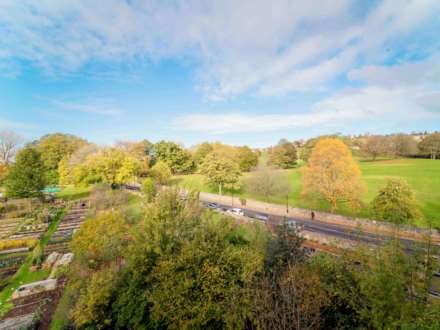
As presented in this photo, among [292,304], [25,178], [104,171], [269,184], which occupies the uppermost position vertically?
[104,171]

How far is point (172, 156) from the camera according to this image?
7700 cm

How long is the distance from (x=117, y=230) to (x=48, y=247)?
13815 millimetres

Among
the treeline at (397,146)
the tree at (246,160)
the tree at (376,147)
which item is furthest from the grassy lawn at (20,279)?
the tree at (376,147)

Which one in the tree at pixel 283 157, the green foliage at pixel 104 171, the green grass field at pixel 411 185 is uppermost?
the tree at pixel 283 157

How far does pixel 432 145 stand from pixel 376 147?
15522 mm

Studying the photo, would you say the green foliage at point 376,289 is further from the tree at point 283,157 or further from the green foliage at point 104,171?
the tree at point 283,157

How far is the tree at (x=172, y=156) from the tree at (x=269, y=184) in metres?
41.5

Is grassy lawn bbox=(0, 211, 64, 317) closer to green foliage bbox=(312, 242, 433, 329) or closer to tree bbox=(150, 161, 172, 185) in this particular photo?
green foliage bbox=(312, 242, 433, 329)

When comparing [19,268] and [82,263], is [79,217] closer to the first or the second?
[19,268]

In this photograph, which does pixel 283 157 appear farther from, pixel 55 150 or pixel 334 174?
pixel 55 150

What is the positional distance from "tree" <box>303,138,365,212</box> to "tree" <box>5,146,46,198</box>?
154 feet

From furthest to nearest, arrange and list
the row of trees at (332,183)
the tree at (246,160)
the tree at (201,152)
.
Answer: the tree at (201,152), the tree at (246,160), the row of trees at (332,183)

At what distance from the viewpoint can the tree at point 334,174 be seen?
1180 inches

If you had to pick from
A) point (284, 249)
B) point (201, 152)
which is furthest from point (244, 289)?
point (201, 152)
